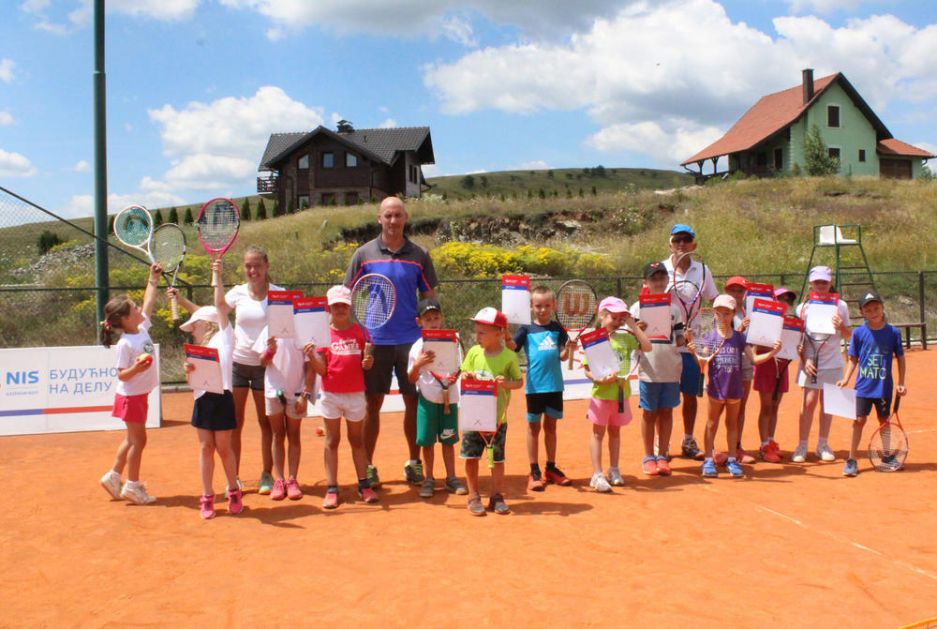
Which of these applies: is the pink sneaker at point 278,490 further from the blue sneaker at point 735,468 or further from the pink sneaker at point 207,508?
the blue sneaker at point 735,468

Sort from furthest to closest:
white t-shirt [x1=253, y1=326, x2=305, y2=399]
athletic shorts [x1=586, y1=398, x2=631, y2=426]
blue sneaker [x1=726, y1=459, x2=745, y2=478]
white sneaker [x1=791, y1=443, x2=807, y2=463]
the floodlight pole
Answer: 1. the floodlight pole
2. white sneaker [x1=791, y1=443, x2=807, y2=463]
3. blue sneaker [x1=726, y1=459, x2=745, y2=478]
4. athletic shorts [x1=586, y1=398, x2=631, y2=426]
5. white t-shirt [x1=253, y1=326, x2=305, y2=399]

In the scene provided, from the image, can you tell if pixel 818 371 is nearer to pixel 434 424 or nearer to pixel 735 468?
pixel 735 468

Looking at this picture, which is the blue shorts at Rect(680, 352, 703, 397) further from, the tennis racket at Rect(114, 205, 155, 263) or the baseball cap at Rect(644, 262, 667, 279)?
the tennis racket at Rect(114, 205, 155, 263)

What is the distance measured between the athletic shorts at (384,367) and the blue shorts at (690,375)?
256 centimetres

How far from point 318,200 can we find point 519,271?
25.9 meters

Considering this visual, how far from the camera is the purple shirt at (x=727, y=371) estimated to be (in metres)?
6.56

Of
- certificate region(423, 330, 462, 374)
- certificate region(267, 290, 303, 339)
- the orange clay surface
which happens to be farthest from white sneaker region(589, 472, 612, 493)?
certificate region(267, 290, 303, 339)

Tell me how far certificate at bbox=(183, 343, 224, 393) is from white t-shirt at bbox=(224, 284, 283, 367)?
0.37 metres

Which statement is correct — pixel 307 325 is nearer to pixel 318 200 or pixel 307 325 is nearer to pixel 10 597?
pixel 10 597

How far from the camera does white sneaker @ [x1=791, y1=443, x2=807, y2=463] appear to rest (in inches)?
275

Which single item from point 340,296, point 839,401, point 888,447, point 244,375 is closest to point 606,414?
point 839,401

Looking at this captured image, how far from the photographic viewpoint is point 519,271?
2200 centimetres

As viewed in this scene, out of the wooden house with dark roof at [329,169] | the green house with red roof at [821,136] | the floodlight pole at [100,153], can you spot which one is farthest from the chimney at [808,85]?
the floodlight pole at [100,153]

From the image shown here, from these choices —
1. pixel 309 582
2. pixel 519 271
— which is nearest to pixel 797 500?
→ pixel 309 582
